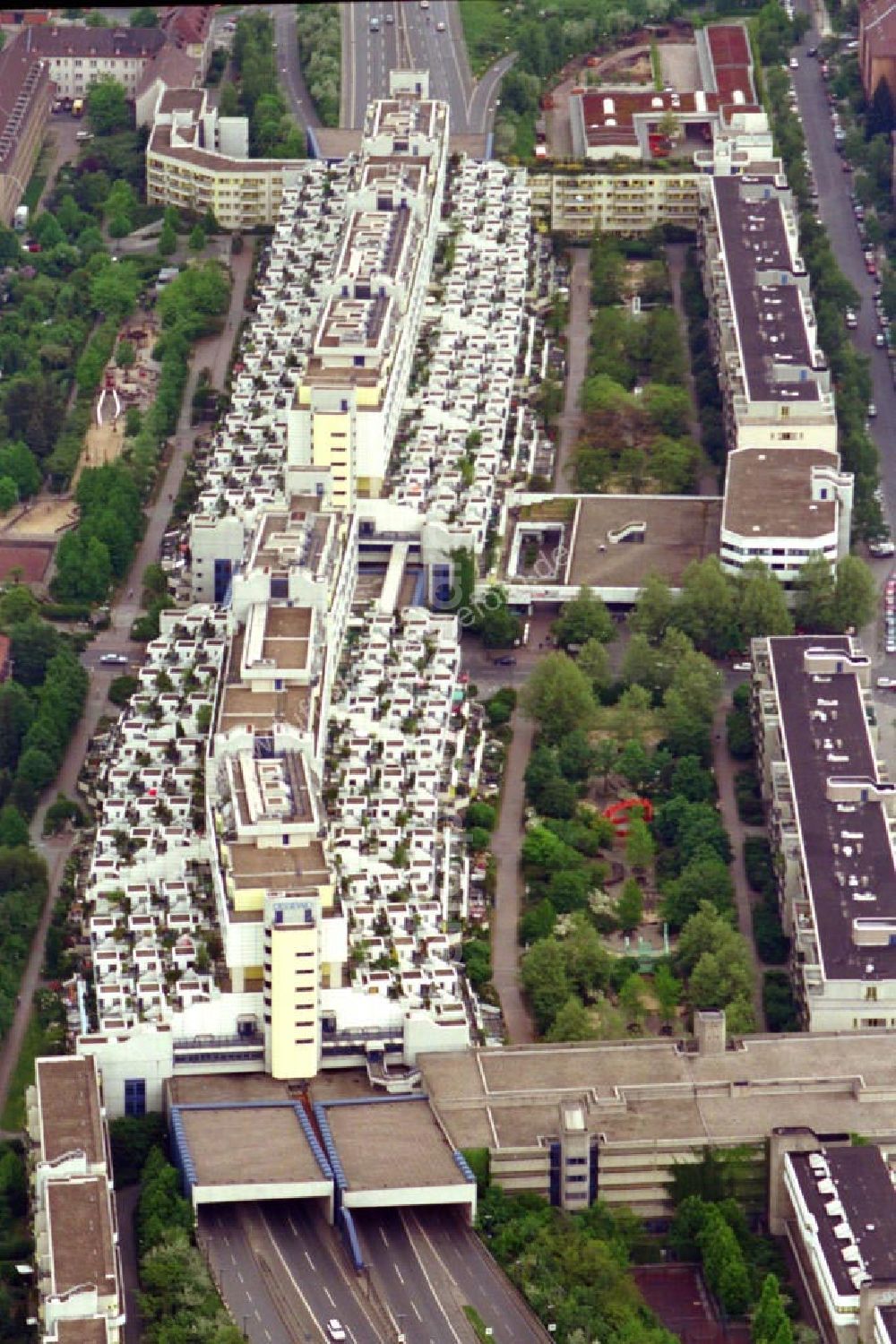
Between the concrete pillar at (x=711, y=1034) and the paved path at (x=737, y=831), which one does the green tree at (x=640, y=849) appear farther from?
the concrete pillar at (x=711, y=1034)

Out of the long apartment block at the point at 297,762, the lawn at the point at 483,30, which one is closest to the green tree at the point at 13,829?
the long apartment block at the point at 297,762

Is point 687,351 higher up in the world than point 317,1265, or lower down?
higher up

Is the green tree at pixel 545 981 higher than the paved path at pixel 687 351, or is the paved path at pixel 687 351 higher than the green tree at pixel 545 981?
the paved path at pixel 687 351

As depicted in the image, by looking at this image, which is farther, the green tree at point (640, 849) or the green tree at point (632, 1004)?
the green tree at point (640, 849)

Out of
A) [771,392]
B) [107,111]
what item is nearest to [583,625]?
[771,392]

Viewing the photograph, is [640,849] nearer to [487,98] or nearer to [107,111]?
[487,98]

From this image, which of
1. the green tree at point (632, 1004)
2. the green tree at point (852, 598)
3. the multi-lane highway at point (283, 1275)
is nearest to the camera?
the multi-lane highway at point (283, 1275)
